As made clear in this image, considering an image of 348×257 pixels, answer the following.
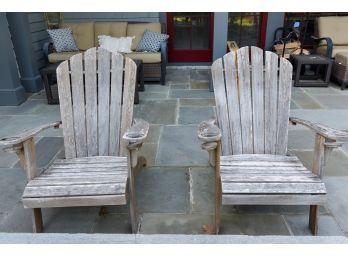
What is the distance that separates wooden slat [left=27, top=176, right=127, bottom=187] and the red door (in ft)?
14.7

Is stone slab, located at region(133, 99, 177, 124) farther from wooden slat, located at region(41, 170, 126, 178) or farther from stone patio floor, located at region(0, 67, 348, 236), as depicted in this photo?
wooden slat, located at region(41, 170, 126, 178)

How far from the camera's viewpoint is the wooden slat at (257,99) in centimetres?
210

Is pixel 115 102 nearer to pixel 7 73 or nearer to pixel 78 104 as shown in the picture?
pixel 78 104

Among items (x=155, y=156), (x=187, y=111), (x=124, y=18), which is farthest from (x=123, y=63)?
(x=124, y=18)

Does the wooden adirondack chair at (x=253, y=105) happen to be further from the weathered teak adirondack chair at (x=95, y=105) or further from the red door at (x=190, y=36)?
the red door at (x=190, y=36)

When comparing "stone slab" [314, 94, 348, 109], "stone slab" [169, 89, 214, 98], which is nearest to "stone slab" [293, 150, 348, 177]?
"stone slab" [314, 94, 348, 109]

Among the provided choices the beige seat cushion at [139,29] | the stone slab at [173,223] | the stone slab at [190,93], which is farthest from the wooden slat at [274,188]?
the beige seat cushion at [139,29]

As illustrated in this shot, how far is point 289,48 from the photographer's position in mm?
4949

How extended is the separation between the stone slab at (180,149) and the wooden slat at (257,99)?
0.54m

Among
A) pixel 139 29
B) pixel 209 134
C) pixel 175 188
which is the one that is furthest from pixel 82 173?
pixel 139 29

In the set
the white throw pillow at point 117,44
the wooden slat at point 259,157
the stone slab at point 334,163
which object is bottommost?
the stone slab at point 334,163

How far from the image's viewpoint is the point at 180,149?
9.09 feet
